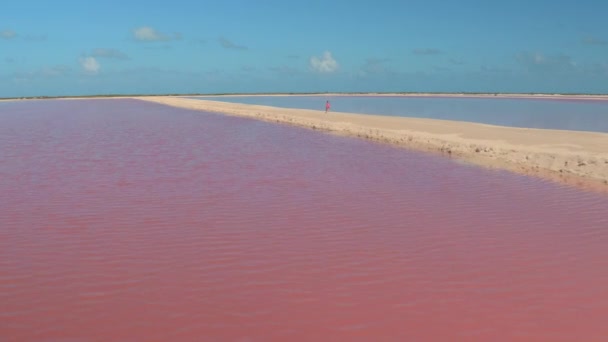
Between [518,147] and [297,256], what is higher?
[518,147]

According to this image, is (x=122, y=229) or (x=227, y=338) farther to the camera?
(x=122, y=229)

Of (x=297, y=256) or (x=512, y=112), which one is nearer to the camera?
(x=297, y=256)

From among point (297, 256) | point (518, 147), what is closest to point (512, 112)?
point (518, 147)

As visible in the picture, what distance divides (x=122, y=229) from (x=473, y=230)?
22.0 ft

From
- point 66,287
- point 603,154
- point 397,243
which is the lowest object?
point 66,287

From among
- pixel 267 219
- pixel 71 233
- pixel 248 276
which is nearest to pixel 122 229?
pixel 71 233

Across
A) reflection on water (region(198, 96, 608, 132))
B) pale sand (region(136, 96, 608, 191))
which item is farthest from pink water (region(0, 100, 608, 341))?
reflection on water (region(198, 96, 608, 132))

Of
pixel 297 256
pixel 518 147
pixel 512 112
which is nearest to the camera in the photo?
pixel 297 256

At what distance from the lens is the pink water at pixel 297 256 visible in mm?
6512

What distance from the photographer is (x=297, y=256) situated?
8.95m

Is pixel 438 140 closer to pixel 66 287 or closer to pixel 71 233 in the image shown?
pixel 71 233

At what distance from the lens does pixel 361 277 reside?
26.4 feet

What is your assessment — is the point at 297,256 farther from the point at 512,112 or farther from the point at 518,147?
the point at 512,112

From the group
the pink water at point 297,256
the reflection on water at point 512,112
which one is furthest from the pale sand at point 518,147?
the reflection on water at point 512,112
